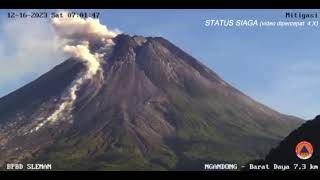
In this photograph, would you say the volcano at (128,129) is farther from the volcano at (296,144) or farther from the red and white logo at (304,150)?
the red and white logo at (304,150)

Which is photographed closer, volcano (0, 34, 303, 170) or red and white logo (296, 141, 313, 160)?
red and white logo (296, 141, 313, 160)

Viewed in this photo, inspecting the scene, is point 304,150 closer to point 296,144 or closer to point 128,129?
point 296,144

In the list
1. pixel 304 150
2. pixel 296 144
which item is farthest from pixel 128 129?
pixel 304 150

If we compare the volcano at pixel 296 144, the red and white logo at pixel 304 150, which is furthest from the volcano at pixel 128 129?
the red and white logo at pixel 304 150

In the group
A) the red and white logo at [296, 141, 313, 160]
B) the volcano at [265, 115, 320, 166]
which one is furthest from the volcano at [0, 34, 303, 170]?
the red and white logo at [296, 141, 313, 160]

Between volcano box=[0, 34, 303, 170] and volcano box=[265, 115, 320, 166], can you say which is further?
volcano box=[0, 34, 303, 170]

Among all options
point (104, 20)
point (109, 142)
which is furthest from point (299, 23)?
point (109, 142)

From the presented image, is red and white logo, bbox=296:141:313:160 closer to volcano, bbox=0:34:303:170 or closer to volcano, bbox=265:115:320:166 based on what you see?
volcano, bbox=265:115:320:166

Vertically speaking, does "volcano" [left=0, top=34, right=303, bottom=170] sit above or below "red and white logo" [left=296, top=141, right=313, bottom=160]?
above
